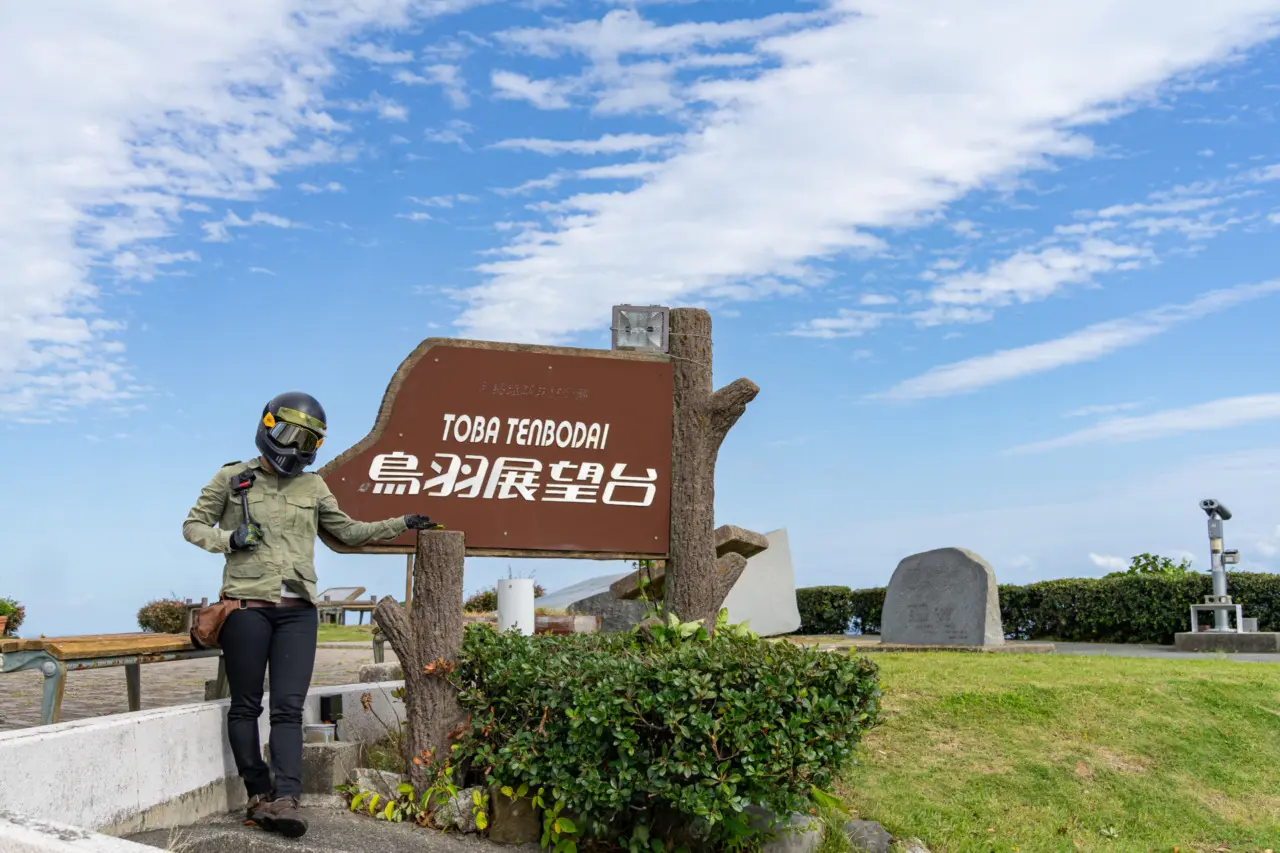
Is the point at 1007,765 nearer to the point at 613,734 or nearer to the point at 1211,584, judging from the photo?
the point at 613,734

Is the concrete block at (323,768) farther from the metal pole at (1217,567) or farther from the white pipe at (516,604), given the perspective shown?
the metal pole at (1217,567)

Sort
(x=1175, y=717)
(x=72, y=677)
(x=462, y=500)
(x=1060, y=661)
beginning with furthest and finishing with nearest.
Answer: (x=72, y=677) < (x=1060, y=661) < (x=1175, y=717) < (x=462, y=500)

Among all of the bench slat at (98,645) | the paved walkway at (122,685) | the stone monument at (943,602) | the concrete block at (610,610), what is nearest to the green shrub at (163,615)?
the paved walkway at (122,685)

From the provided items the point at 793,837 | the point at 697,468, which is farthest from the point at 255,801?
the point at 697,468

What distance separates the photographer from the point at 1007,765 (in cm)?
754

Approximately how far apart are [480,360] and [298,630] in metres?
1.96

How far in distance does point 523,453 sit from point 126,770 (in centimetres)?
274

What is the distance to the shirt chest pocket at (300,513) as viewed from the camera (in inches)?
230

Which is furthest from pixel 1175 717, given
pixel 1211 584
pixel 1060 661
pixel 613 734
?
pixel 1211 584

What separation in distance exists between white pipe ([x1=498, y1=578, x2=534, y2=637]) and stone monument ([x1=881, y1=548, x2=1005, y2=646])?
8.17m

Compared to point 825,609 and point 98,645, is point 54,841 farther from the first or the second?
point 825,609

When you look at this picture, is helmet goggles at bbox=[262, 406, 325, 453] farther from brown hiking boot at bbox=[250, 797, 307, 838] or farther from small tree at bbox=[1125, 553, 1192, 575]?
small tree at bbox=[1125, 553, 1192, 575]

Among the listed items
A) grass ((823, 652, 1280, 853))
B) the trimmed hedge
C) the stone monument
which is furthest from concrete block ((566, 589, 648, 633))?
the trimmed hedge

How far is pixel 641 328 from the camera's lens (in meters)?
7.11
